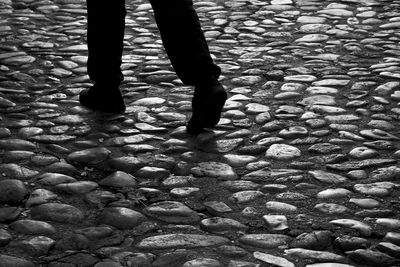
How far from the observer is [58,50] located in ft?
18.5

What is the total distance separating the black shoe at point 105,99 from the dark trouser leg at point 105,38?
1.8 inches

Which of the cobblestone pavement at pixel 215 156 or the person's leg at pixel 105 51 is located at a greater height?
the person's leg at pixel 105 51

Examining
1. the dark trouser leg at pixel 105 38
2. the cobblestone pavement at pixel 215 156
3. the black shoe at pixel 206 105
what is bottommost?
the cobblestone pavement at pixel 215 156

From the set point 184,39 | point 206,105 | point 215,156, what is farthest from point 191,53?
point 215,156

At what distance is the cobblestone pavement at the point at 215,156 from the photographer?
2939 millimetres

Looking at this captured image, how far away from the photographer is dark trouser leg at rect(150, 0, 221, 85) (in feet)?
12.7

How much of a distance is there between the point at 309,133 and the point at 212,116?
0.50 meters

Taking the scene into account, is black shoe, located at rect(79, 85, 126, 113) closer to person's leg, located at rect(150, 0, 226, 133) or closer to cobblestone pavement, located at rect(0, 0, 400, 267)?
cobblestone pavement, located at rect(0, 0, 400, 267)

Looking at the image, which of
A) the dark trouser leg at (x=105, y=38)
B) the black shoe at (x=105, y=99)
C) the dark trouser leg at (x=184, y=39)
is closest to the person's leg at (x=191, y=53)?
the dark trouser leg at (x=184, y=39)

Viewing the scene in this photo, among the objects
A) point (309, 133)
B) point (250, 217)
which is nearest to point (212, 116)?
point (309, 133)

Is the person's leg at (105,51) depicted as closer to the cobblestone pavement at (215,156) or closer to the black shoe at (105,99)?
the black shoe at (105,99)

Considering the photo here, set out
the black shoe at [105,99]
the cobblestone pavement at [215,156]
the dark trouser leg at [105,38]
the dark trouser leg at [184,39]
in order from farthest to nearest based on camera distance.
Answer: the black shoe at [105,99], the dark trouser leg at [105,38], the dark trouser leg at [184,39], the cobblestone pavement at [215,156]

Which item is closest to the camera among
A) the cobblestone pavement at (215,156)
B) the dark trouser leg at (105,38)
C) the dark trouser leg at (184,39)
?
the cobblestone pavement at (215,156)

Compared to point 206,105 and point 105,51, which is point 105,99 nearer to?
point 105,51
